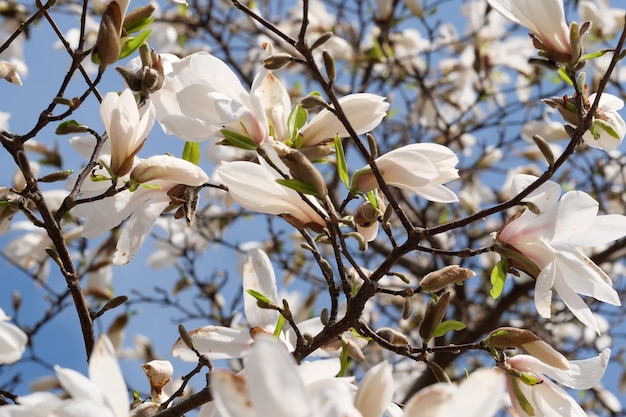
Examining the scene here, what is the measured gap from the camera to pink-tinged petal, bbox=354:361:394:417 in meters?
0.70

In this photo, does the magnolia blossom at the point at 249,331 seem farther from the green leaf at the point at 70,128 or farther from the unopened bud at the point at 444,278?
the green leaf at the point at 70,128

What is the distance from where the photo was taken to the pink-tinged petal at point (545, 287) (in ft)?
3.08

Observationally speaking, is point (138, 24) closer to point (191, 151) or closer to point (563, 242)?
point (191, 151)

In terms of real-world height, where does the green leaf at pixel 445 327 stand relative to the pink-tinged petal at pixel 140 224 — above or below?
below

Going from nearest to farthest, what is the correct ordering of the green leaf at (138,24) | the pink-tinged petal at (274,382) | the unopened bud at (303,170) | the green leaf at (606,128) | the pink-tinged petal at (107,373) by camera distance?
1. the pink-tinged petal at (274,382)
2. the pink-tinged petal at (107,373)
3. the unopened bud at (303,170)
4. the green leaf at (606,128)
5. the green leaf at (138,24)

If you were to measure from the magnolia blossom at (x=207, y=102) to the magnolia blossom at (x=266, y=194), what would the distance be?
0.06m

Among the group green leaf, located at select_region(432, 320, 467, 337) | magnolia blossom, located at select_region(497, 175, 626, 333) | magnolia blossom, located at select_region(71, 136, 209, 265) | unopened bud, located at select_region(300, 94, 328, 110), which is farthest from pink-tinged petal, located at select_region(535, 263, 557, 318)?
magnolia blossom, located at select_region(71, 136, 209, 265)

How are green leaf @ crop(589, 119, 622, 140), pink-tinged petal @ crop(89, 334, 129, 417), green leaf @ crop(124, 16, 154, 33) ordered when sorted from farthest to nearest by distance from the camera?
1. green leaf @ crop(124, 16, 154, 33)
2. green leaf @ crop(589, 119, 622, 140)
3. pink-tinged petal @ crop(89, 334, 129, 417)

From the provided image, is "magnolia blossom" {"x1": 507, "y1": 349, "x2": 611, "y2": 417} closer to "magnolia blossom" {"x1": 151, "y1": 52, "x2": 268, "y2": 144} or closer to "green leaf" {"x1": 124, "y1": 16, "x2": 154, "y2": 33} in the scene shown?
"magnolia blossom" {"x1": 151, "y1": 52, "x2": 268, "y2": 144}

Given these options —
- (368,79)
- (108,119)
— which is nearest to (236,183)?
(108,119)

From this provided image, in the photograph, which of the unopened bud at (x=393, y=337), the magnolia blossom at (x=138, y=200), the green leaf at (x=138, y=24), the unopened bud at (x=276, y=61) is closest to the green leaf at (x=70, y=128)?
the magnolia blossom at (x=138, y=200)

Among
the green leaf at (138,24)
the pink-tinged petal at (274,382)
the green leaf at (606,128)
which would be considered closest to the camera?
the pink-tinged petal at (274,382)

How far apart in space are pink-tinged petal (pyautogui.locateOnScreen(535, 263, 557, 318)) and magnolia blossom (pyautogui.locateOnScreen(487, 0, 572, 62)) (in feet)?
0.99

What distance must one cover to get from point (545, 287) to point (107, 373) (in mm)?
555
